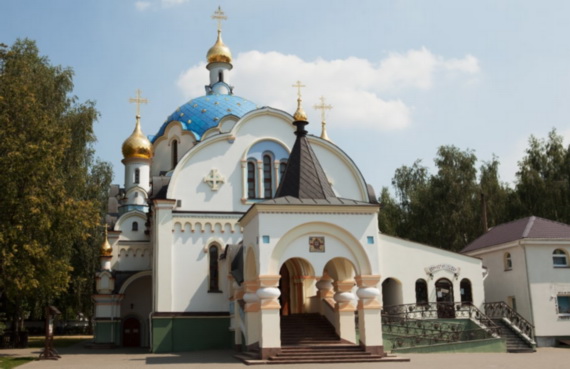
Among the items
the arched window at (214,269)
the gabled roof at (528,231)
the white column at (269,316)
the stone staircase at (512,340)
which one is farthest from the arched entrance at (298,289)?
the gabled roof at (528,231)

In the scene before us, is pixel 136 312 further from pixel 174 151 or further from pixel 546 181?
pixel 546 181

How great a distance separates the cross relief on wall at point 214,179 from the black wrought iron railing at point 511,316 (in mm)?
11138

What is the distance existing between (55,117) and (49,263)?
863 centimetres

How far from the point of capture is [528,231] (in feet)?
78.7

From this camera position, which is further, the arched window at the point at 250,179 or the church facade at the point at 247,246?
the arched window at the point at 250,179

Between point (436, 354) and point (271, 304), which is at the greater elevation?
point (271, 304)

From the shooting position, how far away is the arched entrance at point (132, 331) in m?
27.8

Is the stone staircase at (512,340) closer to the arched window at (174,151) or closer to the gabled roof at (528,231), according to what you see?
the gabled roof at (528,231)

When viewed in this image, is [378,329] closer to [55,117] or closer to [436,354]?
[436,354]

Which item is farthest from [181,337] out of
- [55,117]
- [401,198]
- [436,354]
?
[401,198]

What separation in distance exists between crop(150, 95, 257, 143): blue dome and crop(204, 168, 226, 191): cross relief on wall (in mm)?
5715

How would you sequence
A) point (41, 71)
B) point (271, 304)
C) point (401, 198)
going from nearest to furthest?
point (271, 304), point (41, 71), point (401, 198)

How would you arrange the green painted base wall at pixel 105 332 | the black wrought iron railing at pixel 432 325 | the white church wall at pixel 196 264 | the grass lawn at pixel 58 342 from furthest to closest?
the grass lawn at pixel 58 342 → the green painted base wall at pixel 105 332 → the white church wall at pixel 196 264 → the black wrought iron railing at pixel 432 325

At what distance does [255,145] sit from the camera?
24234mm
